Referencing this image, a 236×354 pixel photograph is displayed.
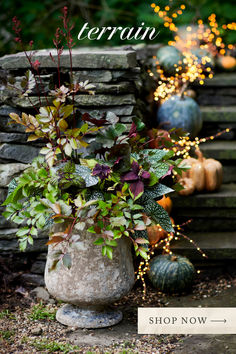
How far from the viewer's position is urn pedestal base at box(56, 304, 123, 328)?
2.38 m

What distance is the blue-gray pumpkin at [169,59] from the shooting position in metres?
3.86

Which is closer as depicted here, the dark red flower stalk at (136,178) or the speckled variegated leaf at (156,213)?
the dark red flower stalk at (136,178)

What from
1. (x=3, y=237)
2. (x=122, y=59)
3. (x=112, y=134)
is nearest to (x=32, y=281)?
(x=3, y=237)

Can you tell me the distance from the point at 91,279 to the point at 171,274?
0.59 m

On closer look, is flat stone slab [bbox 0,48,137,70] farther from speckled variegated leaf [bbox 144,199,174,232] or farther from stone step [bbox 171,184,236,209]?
stone step [bbox 171,184,236,209]

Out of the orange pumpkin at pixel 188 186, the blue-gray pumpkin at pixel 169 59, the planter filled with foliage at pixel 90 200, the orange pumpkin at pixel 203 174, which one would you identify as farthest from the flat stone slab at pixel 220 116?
the planter filled with foliage at pixel 90 200

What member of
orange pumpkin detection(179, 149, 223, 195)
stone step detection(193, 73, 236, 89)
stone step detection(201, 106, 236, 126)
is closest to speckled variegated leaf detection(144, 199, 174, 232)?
orange pumpkin detection(179, 149, 223, 195)

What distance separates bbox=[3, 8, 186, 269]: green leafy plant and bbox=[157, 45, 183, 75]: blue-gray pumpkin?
5.38 ft

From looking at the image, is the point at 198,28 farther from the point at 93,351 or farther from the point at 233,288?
the point at 93,351

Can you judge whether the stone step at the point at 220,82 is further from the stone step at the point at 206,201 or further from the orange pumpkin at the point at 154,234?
the orange pumpkin at the point at 154,234

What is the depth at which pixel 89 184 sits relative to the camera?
2154 millimetres

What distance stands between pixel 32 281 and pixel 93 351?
0.86m

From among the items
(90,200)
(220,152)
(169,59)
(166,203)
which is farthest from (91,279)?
(169,59)

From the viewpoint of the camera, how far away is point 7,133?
2.80 m
